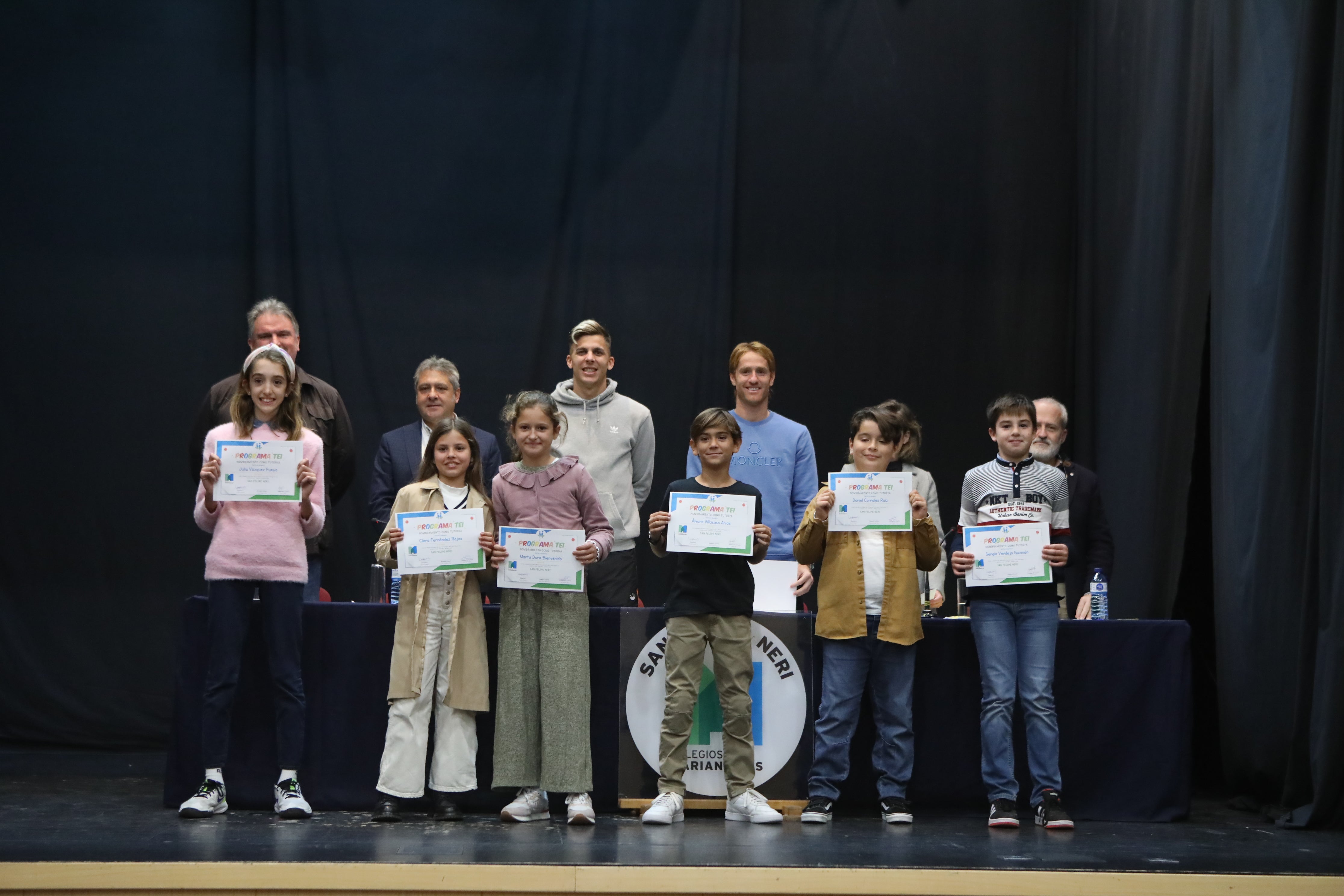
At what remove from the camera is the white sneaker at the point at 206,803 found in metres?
4.13

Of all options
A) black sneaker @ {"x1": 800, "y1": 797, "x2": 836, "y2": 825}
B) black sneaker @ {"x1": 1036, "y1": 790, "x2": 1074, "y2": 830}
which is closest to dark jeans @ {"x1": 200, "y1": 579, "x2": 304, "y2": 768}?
black sneaker @ {"x1": 800, "y1": 797, "x2": 836, "y2": 825}

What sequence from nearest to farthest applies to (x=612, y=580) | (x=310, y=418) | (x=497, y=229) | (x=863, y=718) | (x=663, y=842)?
(x=663, y=842) → (x=863, y=718) → (x=612, y=580) → (x=310, y=418) → (x=497, y=229)

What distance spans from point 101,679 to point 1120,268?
221 inches

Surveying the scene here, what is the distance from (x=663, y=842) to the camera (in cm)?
378

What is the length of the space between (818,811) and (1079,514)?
60.1 inches

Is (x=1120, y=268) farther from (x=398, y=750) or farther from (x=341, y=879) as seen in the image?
(x=341, y=879)

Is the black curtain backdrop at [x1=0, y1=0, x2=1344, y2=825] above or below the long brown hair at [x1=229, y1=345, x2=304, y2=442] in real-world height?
above

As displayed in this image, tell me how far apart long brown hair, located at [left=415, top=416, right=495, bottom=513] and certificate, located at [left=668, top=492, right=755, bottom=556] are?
0.69 metres

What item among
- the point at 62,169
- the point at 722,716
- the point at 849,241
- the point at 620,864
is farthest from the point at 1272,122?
the point at 62,169

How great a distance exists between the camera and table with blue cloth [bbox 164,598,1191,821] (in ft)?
14.3

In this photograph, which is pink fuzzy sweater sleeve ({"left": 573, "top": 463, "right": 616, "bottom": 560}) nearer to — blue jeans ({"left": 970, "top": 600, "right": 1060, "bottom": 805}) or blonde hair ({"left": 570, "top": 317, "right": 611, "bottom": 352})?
blonde hair ({"left": 570, "top": 317, "right": 611, "bottom": 352})

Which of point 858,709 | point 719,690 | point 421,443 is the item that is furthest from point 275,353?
point 858,709

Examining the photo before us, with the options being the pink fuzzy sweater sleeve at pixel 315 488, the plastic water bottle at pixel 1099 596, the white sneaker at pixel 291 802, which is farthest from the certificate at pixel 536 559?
the plastic water bottle at pixel 1099 596

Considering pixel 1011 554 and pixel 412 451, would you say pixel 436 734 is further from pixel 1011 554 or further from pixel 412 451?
pixel 1011 554
